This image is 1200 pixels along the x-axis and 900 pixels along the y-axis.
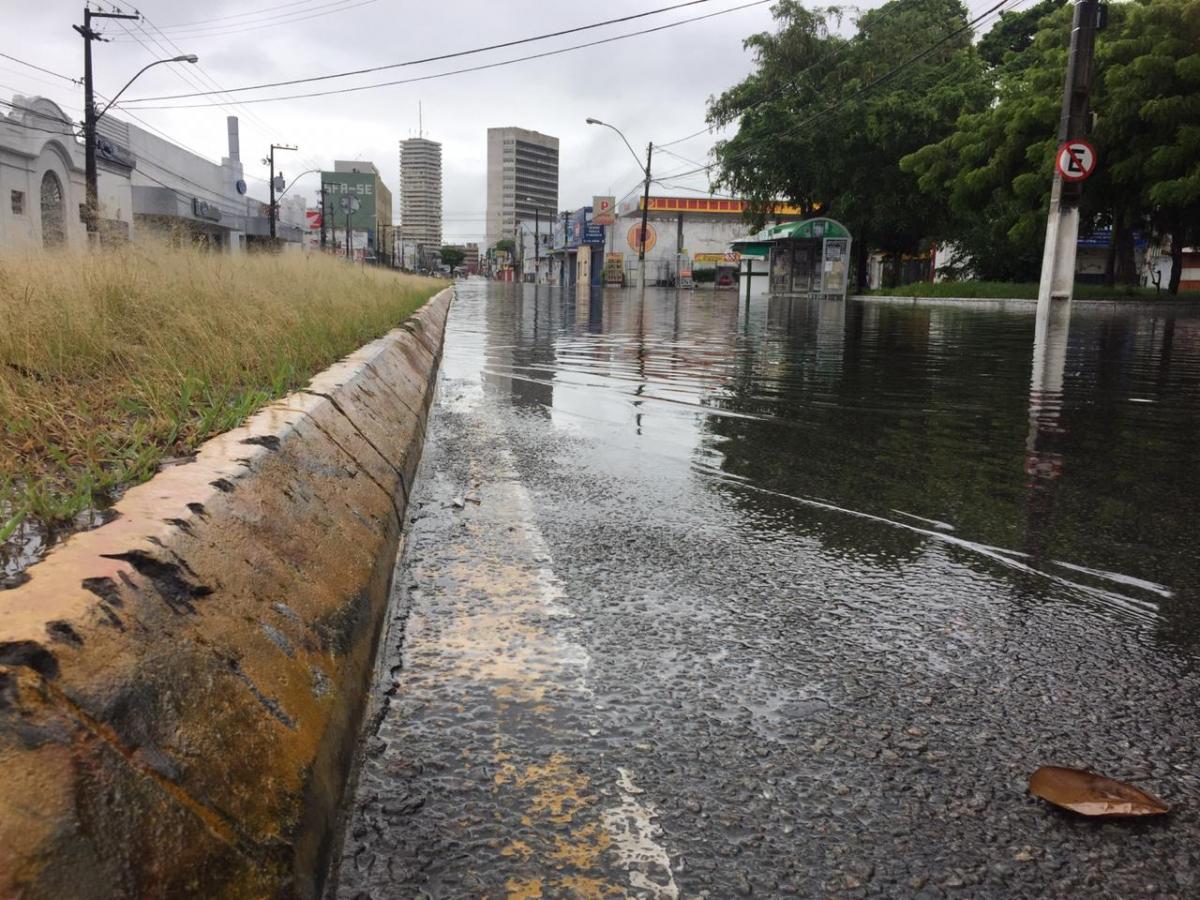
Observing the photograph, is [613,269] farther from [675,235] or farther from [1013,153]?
[1013,153]

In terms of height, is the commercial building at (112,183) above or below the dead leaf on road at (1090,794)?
above

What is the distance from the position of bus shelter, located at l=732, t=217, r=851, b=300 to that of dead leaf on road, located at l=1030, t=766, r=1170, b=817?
33636 mm

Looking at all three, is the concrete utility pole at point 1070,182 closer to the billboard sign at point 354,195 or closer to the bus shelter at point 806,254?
the bus shelter at point 806,254

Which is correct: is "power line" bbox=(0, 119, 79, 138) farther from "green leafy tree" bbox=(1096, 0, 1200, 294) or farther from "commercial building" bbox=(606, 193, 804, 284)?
"commercial building" bbox=(606, 193, 804, 284)

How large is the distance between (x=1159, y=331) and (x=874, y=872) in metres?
17.6

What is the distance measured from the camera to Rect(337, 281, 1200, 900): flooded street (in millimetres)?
1720

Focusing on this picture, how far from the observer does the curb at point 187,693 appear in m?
1.23

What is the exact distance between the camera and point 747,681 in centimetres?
242

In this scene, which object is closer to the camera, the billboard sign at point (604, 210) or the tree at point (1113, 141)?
the tree at point (1113, 141)

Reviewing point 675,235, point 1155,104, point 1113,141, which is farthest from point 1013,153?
point 675,235

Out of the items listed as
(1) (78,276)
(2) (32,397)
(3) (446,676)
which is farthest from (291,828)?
(1) (78,276)

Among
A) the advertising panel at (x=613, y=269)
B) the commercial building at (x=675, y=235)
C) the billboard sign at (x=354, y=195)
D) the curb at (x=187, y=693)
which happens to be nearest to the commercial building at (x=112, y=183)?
the curb at (x=187, y=693)

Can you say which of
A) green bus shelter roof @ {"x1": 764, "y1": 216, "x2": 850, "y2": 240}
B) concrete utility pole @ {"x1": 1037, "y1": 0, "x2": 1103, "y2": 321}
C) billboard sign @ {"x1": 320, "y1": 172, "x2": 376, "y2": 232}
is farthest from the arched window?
billboard sign @ {"x1": 320, "y1": 172, "x2": 376, "y2": 232}

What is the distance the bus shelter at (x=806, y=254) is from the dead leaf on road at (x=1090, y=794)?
33636 millimetres
